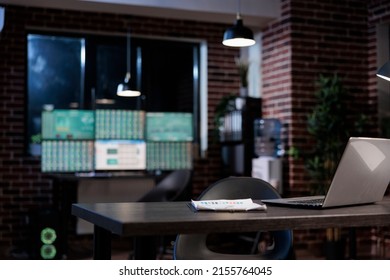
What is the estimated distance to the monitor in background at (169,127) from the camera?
20.4 ft

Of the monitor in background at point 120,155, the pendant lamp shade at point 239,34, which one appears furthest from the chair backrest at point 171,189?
the monitor in background at point 120,155

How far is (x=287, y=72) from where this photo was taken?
18.0 ft

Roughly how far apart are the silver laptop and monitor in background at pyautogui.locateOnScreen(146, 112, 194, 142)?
4205mm

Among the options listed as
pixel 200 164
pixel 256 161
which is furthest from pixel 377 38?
pixel 200 164

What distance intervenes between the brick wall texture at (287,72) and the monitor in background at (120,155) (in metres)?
0.59

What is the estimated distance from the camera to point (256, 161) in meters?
5.50

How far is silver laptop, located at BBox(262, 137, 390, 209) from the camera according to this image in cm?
182

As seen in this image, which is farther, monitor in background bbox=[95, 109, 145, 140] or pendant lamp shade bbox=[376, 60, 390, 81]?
monitor in background bbox=[95, 109, 145, 140]

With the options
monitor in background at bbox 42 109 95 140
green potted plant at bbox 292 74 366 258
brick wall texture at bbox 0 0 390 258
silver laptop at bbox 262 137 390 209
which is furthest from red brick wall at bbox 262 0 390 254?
silver laptop at bbox 262 137 390 209

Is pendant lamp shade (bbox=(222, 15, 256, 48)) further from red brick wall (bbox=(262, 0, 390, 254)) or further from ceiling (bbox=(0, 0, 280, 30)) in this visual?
red brick wall (bbox=(262, 0, 390, 254))

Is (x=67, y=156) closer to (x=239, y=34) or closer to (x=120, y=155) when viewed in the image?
(x=120, y=155)

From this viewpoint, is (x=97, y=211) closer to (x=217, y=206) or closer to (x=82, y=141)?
(x=217, y=206)

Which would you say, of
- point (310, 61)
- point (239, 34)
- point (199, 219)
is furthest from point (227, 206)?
point (310, 61)

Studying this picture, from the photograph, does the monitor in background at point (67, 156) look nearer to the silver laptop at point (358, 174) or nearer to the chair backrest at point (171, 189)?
the chair backrest at point (171, 189)
